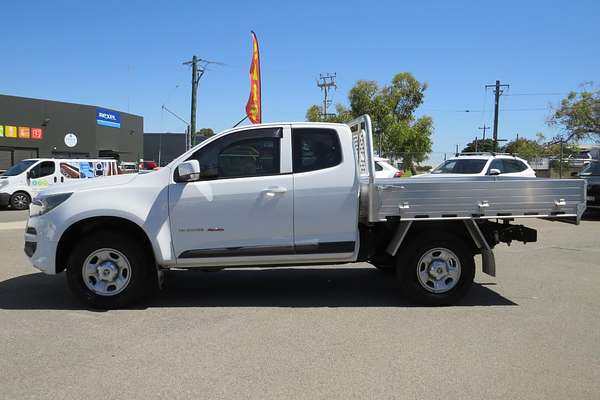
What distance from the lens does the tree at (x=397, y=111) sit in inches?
1672

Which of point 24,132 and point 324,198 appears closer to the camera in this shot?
point 324,198

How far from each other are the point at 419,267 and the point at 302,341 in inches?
73.1

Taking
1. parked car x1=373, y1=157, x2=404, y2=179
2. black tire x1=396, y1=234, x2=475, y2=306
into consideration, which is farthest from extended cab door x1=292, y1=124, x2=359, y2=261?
parked car x1=373, y1=157, x2=404, y2=179

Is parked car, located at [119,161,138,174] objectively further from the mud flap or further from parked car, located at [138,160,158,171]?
the mud flap

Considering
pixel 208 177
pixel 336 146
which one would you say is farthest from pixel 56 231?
pixel 336 146

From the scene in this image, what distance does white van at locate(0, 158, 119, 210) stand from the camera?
1811 cm

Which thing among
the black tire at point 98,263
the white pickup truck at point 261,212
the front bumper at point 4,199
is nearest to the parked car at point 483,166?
the white pickup truck at point 261,212

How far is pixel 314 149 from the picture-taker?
19.5ft

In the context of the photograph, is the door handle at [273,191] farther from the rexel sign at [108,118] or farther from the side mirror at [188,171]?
the rexel sign at [108,118]

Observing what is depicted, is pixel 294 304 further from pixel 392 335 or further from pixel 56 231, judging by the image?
pixel 56 231

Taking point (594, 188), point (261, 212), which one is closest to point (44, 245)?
point (261, 212)

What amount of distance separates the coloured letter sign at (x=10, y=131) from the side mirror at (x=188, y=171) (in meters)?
33.4

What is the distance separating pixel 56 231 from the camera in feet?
18.6

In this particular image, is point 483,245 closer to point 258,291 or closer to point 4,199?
point 258,291
